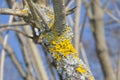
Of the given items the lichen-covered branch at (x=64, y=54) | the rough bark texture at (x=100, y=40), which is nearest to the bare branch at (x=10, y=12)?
the lichen-covered branch at (x=64, y=54)

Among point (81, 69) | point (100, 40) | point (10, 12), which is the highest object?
point (100, 40)

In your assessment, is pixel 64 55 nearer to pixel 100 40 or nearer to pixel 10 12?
pixel 10 12

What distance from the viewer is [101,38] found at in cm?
175

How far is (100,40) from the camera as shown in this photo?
5.72 ft

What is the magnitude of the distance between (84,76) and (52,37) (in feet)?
0.29

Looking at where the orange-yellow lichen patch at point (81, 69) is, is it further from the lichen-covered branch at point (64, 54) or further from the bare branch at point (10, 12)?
the bare branch at point (10, 12)

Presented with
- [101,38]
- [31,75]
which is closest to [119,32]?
[101,38]

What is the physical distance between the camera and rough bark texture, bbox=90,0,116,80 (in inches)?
64.2

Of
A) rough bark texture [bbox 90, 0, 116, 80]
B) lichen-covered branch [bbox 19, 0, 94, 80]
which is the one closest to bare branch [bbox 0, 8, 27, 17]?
lichen-covered branch [bbox 19, 0, 94, 80]

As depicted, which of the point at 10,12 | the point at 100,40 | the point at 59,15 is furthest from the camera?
the point at 100,40

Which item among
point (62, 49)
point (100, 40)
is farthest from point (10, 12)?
point (100, 40)

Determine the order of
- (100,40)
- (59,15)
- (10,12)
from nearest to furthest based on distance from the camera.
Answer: (59,15) < (10,12) < (100,40)

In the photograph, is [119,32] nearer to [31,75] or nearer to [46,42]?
[31,75]

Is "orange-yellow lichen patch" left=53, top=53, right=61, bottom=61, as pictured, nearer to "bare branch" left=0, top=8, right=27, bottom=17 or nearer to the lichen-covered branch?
the lichen-covered branch
